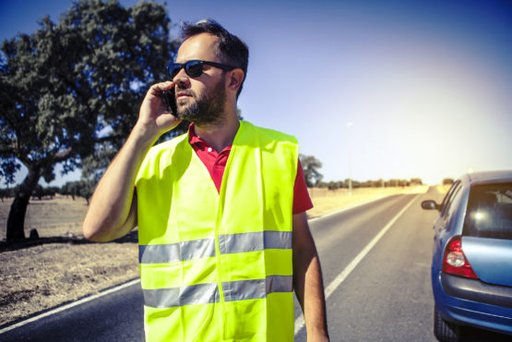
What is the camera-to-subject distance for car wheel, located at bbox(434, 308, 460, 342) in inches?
143

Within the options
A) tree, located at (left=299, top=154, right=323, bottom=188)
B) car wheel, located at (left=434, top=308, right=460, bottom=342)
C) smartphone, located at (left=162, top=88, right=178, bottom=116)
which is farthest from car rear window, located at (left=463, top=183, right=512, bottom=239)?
tree, located at (left=299, top=154, right=323, bottom=188)

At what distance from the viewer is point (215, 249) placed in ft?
4.67

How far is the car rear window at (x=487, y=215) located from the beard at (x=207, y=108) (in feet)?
9.53

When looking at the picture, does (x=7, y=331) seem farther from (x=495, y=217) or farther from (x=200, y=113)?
(x=495, y=217)

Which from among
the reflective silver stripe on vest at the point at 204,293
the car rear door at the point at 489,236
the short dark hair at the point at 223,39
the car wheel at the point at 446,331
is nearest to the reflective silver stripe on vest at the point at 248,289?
the reflective silver stripe on vest at the point at 204,293

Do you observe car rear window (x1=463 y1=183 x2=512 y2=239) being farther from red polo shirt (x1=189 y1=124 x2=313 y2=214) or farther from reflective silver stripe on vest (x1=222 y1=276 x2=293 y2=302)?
reflective silver stripe on vest (x1=222 y1=276 x2=293 y2=302)

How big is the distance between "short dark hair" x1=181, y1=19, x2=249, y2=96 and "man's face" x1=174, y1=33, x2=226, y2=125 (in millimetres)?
33

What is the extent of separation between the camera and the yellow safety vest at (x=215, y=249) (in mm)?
1399

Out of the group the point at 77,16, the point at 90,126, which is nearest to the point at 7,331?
the point at 90,126

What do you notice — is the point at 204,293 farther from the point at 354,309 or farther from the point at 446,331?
the point at 354,309

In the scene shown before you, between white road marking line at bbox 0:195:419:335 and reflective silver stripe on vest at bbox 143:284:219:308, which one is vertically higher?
reflective silver stripe on vest at bbox 143:284:219:308

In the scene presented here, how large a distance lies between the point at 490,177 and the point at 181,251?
367 centimetres

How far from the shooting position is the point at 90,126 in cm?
1168

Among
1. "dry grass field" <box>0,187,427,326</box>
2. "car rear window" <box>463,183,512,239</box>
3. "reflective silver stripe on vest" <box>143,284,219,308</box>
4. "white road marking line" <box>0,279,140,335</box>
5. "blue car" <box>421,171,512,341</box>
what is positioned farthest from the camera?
"white road marking line" <box>0,279,140,335</box>
